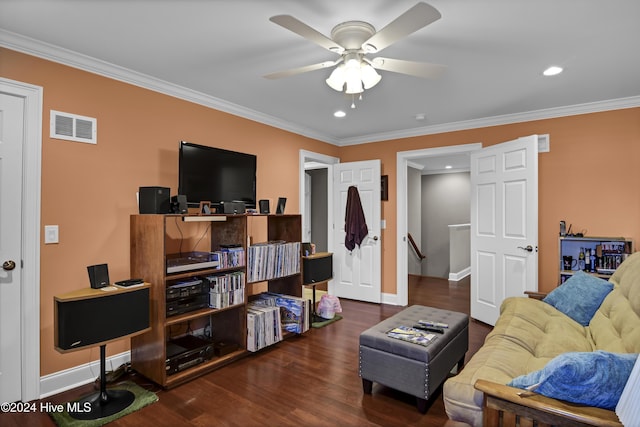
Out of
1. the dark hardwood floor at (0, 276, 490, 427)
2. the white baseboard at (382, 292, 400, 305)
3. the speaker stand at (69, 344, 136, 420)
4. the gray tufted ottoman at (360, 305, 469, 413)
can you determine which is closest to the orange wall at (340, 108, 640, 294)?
the dark hardwood floor at (0, 276, 490, 427)

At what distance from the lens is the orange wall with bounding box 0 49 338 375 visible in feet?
7.95

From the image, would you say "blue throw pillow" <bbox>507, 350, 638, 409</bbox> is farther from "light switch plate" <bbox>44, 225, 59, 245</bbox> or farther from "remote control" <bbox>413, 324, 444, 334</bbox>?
"light switch plate" <bbox>44, 225, 59, 245</bbox>

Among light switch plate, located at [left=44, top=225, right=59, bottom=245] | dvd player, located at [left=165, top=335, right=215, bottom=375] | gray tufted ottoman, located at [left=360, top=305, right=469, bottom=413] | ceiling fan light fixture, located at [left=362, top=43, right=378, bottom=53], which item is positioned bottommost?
dvd player, located at [left=165, top=335, right=215, bottom=375]

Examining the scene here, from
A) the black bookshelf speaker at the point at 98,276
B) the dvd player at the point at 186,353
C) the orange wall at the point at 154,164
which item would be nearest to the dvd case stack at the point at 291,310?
the dvd player at the point at 186,353

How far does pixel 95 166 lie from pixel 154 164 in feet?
1.57

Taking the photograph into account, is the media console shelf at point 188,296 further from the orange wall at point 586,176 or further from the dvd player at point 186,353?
the orange wall at point 586,176

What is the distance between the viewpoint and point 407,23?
1.60 metres

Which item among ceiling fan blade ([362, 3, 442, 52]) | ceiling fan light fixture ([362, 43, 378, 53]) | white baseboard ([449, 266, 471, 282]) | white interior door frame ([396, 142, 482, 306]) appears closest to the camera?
ceiling fan blade ([362, 3, 442, 52])

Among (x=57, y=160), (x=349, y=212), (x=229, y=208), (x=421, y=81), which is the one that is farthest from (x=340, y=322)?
(x=57, y=160)

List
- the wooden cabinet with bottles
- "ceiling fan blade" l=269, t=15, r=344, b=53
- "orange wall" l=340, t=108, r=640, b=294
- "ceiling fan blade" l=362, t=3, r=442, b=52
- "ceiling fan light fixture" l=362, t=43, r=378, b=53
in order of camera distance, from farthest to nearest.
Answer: "orange wall" l=340, t=108, r=640, b=294 < the wooden cabinet with bottles < "ceiling fan light fixture" l=362, t=43, r=378, b=53 < "ceiling fan blade" l=269, t=15, r=344, b=53 < "ceiling fan blade" l=362, t=3, r=442, b=52

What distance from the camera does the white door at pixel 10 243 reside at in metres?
2.26

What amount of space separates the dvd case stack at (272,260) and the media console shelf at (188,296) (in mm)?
113

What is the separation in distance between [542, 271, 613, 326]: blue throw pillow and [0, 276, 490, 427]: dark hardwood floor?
88 cm

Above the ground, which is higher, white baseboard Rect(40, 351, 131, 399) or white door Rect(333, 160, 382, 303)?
white door Rect(333, 160, 382, 303)
